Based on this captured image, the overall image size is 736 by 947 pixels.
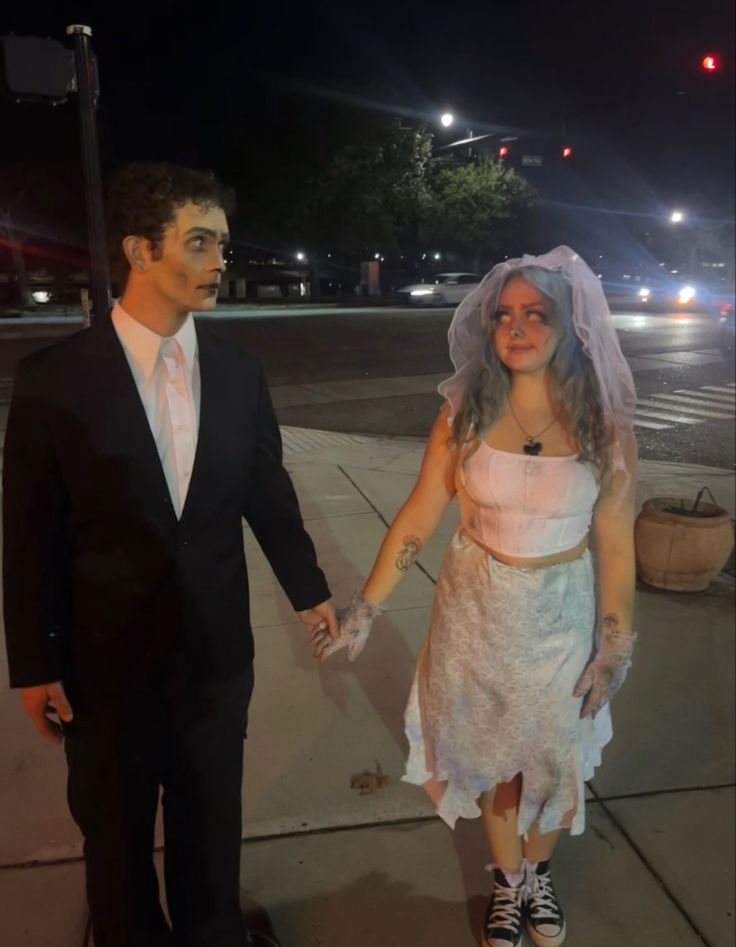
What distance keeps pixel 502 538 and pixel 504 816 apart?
2.73 ft

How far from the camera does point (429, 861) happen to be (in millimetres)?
2680

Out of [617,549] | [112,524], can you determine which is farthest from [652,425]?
[112,524]

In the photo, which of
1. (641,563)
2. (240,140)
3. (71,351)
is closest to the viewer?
(71,351)

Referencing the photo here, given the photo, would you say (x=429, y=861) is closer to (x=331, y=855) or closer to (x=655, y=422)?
(x=331, y=855)

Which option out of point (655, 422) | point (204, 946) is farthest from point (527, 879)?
point (655, 422)

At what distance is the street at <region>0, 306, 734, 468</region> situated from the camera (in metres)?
9.79

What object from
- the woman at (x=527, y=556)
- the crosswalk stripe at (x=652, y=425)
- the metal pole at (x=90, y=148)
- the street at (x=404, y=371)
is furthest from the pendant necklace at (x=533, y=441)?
the crosswalk stripe at (x=652, y=425)

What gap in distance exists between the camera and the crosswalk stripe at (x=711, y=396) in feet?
38.1

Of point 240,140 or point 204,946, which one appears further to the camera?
point 240,140

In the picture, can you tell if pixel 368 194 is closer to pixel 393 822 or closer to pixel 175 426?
pixel 393 822

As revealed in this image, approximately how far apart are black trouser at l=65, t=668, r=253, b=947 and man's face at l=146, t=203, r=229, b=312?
865 millimetres

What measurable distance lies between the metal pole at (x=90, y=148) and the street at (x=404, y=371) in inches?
173

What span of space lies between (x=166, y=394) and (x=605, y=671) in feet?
4.34

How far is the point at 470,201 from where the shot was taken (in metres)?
37.4
